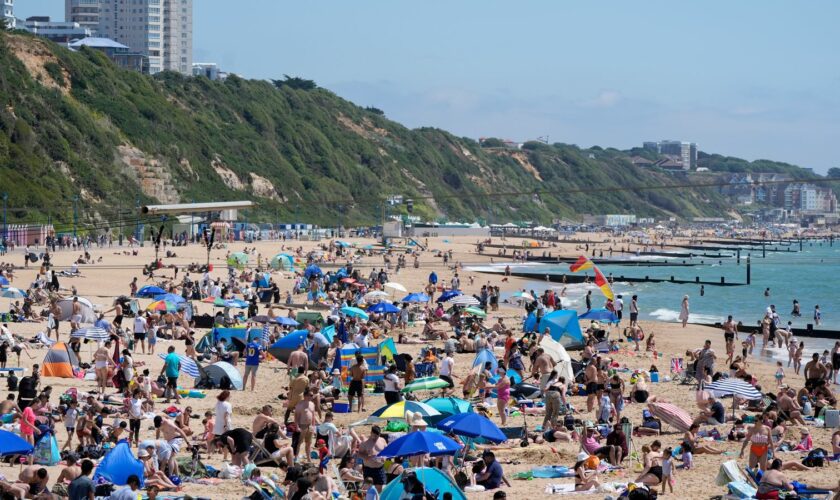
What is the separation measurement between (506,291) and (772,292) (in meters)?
15.1

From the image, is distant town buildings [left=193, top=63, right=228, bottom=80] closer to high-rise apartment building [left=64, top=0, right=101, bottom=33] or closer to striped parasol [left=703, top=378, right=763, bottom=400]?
high-rise apartment building [left=64, top=0, right=101, bottom=33]

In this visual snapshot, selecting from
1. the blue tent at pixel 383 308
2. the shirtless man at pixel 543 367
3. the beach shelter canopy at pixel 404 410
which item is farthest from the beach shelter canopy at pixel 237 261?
the beach shelter canopy at pixel 404 410

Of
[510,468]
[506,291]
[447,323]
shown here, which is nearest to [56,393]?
[510,468]

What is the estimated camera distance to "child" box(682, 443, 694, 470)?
14.6m

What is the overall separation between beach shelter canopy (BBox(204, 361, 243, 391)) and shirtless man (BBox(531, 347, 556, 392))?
5338 millimetres

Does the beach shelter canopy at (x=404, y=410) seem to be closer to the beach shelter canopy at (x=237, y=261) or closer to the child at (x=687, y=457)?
the child at (x=687, y=457)

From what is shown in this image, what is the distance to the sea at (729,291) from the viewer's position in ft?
138

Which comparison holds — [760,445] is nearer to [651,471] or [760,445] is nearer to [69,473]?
[651,471]

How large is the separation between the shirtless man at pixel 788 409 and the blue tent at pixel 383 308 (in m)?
13.8

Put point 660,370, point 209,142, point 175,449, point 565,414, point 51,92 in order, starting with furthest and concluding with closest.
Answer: point 209,142 < point 51,92 < point 660,370 < point 565,414 < point 175,449

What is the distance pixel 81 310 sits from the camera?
83.6 ft

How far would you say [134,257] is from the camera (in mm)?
52625

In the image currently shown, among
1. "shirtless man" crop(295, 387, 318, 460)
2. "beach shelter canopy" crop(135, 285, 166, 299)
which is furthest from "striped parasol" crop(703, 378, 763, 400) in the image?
"beach shelter canopy" crop(135, 285, 166, 299)

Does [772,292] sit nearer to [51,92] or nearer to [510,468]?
[510,468]
